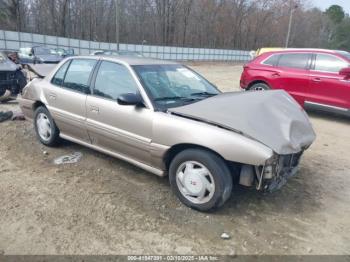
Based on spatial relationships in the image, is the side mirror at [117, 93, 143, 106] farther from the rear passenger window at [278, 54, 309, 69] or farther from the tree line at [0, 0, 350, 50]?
the tree line at [0, 0, 350, 50]

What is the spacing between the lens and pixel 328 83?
297 inches

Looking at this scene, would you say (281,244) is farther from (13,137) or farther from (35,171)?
(13,137)

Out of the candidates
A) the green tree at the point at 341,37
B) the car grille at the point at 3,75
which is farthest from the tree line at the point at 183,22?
the car grille at the point at 3,75

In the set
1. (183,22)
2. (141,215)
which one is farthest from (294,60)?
(183,22)

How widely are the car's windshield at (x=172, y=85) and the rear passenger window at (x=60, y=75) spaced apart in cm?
143

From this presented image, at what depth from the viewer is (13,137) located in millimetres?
5449

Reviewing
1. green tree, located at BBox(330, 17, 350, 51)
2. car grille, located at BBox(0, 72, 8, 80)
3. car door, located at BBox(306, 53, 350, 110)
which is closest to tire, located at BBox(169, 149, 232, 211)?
car door, located at BBox(306, 53, 350, 110)

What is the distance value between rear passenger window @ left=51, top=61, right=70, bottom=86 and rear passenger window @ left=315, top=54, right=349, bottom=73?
604 cm

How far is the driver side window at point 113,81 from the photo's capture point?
12.7 feet

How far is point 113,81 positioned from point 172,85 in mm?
755

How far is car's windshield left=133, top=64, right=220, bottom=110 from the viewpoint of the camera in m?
3.73

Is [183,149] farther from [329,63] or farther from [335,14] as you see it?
[335,14]

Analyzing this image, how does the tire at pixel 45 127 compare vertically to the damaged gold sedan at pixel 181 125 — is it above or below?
below

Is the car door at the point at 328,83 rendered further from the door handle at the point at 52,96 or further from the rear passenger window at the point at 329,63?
the door handle at the point at 52,96
